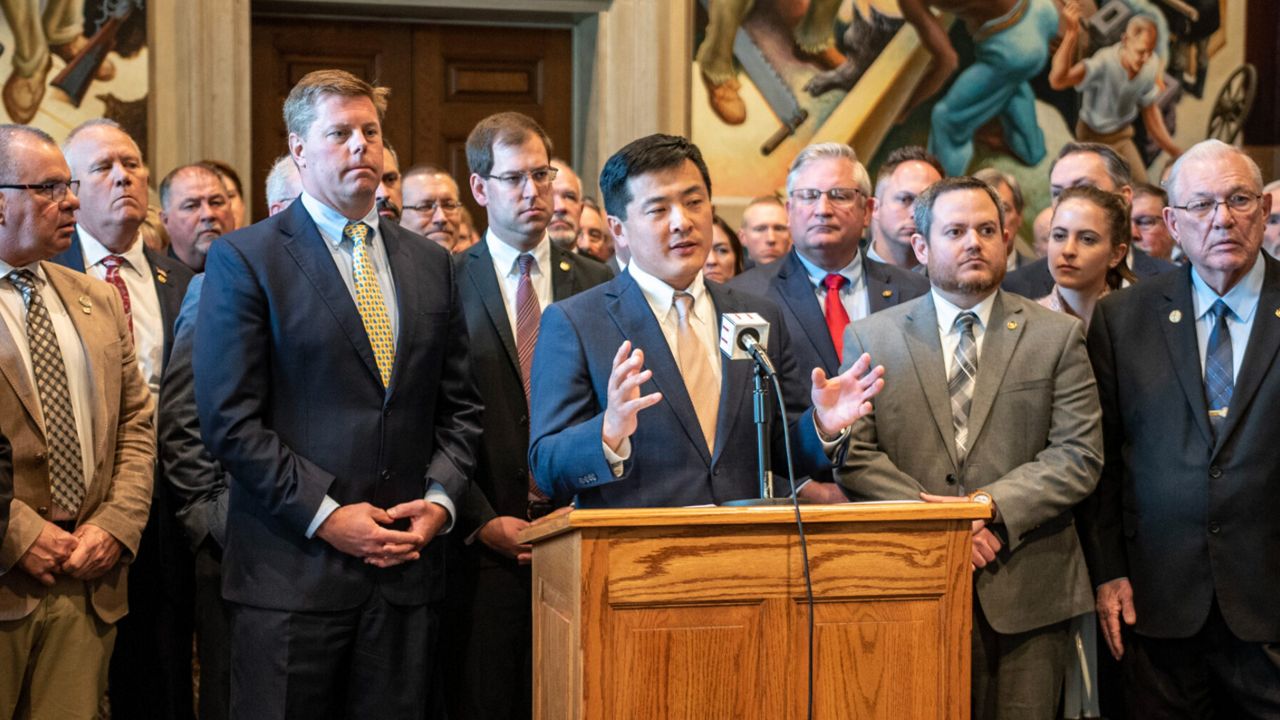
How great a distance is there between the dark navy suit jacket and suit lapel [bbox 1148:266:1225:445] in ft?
3.81

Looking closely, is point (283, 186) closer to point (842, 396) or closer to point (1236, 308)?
point (842, 396)

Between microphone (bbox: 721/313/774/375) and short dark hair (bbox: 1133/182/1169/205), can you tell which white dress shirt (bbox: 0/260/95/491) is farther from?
short dark hair (bbox: 1133/182/1169/205)

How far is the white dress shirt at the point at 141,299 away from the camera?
14.5 feet

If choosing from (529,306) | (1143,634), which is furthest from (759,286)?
(1143,634)

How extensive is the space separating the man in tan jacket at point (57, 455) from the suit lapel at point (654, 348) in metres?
1.35

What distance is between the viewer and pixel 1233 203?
3.96 m

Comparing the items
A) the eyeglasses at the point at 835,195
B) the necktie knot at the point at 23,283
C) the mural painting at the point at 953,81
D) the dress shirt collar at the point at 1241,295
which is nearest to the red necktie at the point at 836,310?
the eyeglasses at the point at 835,195

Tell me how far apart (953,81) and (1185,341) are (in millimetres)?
4350

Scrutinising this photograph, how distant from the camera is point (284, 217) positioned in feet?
11.6

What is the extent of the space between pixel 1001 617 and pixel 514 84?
5.05 meters

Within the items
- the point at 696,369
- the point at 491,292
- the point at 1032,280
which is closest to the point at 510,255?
the point at 491,292

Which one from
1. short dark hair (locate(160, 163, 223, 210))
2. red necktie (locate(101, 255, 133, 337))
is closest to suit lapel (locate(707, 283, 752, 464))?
red necktie (locate(101, 255, 133, 337))

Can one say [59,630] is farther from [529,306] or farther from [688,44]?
[688,44]

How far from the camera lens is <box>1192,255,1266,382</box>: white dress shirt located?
392 centimetres
